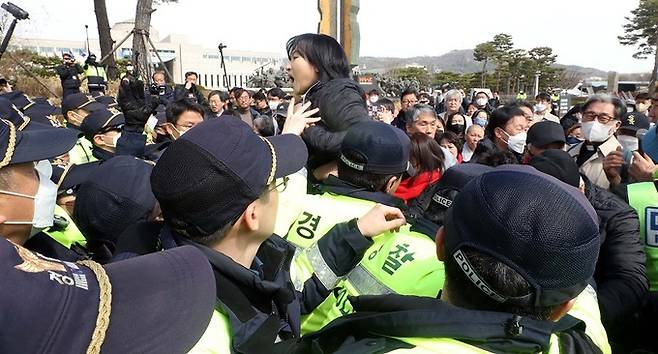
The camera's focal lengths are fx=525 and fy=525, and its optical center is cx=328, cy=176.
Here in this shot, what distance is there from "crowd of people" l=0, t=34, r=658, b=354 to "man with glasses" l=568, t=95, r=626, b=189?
0.36 m

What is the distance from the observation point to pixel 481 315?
1.08 m

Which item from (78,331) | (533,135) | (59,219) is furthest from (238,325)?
(533,135)

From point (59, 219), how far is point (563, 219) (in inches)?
88.9

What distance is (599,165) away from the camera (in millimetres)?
3818

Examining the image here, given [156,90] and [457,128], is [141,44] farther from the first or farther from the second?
[457,128]

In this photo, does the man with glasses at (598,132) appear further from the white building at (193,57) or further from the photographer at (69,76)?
the white building at (193,57)

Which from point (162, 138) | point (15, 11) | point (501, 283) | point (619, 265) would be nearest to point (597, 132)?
point (619, 265)

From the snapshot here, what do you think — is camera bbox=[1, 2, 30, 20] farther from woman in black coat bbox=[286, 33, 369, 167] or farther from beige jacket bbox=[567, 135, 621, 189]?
beige jacket bbox=[567, 135, 621, 189]

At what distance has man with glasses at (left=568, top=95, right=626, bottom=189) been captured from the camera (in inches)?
154

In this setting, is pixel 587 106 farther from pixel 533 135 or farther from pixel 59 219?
pixel 59 219

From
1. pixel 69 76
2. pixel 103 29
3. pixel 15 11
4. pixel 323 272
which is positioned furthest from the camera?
pixel 103 29

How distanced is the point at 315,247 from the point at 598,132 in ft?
10.2

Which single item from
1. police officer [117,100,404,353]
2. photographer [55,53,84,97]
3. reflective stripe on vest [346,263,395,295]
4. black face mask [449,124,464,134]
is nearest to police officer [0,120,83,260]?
police officer [117,100,404,353]

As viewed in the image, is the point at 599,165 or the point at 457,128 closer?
the point at 599,165
